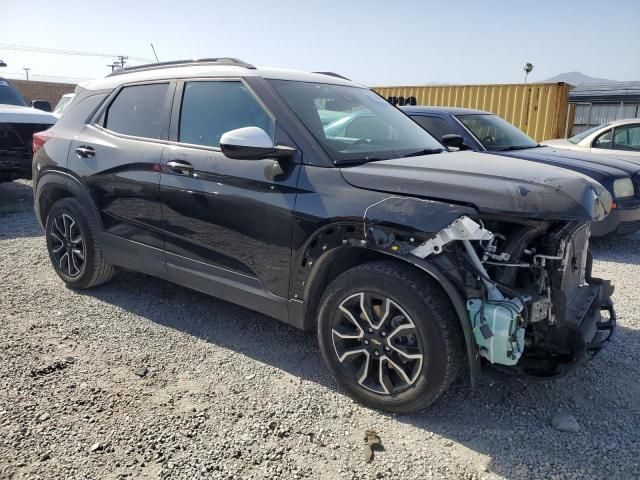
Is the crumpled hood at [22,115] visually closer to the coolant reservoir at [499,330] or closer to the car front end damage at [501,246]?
the car front end damage at [501,246]

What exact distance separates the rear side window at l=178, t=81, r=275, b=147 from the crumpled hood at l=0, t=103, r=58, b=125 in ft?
18.9

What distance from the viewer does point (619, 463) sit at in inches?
102

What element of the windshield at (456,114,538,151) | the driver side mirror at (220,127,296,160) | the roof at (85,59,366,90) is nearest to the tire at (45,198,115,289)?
the roof at (85,59,366,90)

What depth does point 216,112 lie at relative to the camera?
3678 mm

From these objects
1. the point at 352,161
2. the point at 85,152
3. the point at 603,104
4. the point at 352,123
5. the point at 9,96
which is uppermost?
the point at 603,104

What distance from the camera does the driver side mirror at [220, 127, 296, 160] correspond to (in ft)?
10.00

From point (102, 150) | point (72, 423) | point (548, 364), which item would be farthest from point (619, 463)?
point (102, 150)

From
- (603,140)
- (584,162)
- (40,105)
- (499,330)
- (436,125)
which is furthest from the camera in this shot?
(40,105)

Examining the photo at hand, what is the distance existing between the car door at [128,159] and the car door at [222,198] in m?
0.14

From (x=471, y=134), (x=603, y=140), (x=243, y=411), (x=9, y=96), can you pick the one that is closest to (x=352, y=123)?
(x=243, y=411)

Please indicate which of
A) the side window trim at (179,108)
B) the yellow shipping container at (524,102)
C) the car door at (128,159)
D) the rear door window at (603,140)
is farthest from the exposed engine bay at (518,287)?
the yellow shipping container at (524,102)

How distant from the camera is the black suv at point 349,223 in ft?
8.74

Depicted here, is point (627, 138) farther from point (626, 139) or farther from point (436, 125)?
point (436, 125)

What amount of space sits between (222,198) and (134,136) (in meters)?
1.16
